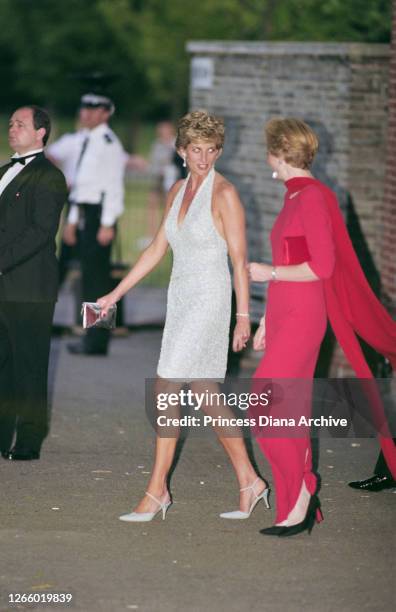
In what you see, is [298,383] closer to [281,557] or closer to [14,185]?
[281,557]

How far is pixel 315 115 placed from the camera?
1187 centimetres

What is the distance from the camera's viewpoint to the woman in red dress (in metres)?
6.99

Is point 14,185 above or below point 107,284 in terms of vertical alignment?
above

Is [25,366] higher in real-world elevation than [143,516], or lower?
higher

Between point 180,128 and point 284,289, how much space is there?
93 cm

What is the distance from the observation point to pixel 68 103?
78.2 metres

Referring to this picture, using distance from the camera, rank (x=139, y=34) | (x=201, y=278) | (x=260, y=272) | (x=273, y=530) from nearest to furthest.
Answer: (x=260, y=272), (x=273, y=530), (x=201, y=278), (x=139, y=34)

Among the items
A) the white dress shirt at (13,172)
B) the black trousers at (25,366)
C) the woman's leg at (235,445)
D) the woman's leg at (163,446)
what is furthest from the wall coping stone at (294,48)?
the woman's leg at (163,446)

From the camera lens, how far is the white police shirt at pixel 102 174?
41.5 ft

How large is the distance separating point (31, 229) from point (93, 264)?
168 inches

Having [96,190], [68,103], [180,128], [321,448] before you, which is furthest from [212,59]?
[68,103]

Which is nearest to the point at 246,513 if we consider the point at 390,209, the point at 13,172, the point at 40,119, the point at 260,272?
the point at 260,272

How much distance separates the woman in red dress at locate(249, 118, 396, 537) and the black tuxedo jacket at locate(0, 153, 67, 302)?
5.88 ft

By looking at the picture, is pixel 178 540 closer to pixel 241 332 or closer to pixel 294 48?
pixel 241 332
